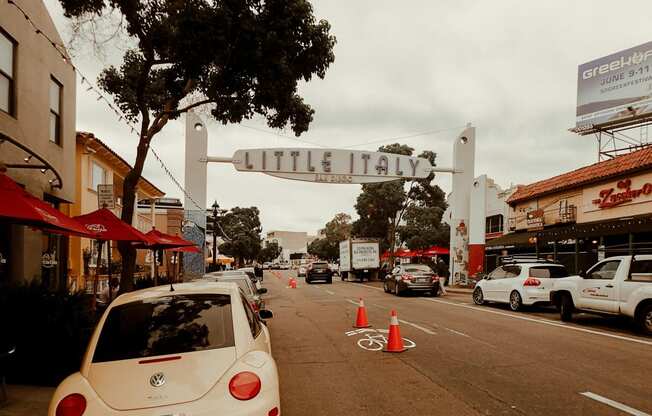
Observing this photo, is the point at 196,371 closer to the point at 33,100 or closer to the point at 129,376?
the point at 129,376

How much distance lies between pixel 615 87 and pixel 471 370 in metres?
28.3

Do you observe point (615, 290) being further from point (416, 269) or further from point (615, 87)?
point (615, 87)

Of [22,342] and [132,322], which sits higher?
[132,322]

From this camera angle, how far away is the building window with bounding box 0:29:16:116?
11.1 metres

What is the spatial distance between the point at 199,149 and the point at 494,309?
548 inches

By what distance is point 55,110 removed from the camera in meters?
14.5

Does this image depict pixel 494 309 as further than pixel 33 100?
Yes

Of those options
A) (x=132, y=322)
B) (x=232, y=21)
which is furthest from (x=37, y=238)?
(x=132, y=322)

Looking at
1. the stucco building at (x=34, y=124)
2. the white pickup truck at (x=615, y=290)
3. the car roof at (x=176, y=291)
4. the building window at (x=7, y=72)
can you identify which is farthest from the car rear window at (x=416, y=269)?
the car roof at (x=176, y=291)

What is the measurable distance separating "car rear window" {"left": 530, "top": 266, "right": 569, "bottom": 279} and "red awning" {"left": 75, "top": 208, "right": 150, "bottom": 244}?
12550 millimetres

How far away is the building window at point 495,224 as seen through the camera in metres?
39.0

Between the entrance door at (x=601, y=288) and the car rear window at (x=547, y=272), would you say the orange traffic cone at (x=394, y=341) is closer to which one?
the entrance door at (x=601, y=288)

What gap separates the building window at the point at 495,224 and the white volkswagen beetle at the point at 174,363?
36.7m

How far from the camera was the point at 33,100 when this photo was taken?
12.5 m
